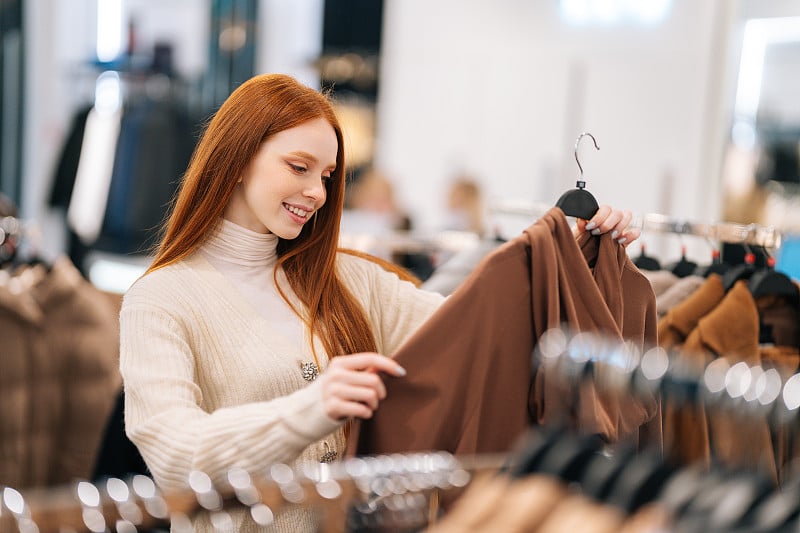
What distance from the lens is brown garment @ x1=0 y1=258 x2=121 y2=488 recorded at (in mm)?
2410

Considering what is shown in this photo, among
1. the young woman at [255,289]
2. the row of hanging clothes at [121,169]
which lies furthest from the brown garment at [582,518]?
the row of hanging clothes at [121,169]

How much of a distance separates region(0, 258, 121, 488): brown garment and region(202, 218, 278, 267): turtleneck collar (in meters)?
0.97

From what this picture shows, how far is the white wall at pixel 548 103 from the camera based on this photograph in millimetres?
4770

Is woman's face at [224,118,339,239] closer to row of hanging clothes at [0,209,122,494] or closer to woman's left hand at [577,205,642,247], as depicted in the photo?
woman's left hand at [577,205,642,247]

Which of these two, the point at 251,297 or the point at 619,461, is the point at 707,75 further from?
the point at 619,461

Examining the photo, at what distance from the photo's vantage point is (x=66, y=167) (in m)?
5.49

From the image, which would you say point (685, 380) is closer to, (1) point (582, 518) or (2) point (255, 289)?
(1) point (582, 518)

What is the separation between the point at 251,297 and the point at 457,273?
664 millimetres

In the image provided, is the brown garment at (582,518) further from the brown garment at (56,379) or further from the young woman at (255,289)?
the brown garment at (56,379)

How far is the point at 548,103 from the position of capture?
5402 millimetres

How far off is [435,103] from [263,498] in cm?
544

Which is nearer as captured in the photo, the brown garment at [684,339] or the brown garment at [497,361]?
the brown garment at [497,361]

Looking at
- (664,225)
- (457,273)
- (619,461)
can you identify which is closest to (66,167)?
(457,273)

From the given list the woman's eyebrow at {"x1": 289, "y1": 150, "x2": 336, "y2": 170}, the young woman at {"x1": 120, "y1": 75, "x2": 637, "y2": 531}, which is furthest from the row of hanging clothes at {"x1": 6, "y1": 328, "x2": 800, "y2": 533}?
the woman's eyebrow at {"x1": 289, "y1": 150, "x2": 336, "y2": 170}
